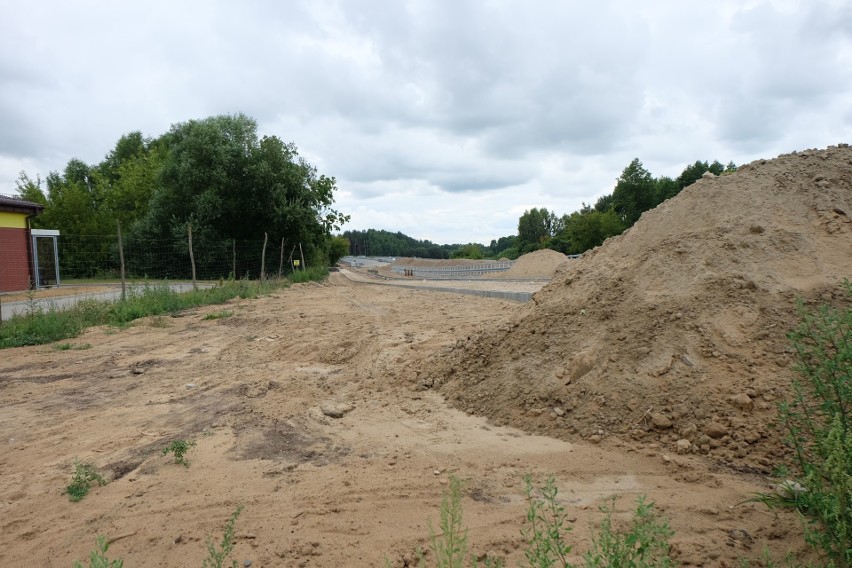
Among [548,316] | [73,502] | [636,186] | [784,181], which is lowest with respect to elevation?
[73,502]

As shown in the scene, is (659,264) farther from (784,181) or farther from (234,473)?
(234,473)

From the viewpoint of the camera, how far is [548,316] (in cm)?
542

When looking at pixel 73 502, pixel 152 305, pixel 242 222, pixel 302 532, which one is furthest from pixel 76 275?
pixel 302 532

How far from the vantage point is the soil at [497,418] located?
2.82 m

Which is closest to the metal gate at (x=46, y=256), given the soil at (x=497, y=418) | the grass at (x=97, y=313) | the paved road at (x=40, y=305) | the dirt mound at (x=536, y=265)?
the paved road at (x=40, y=305)

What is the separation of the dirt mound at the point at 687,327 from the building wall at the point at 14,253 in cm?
1787

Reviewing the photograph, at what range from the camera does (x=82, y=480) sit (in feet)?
11.2

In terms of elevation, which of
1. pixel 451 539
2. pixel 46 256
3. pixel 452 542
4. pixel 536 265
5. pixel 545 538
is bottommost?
pixel 545 538

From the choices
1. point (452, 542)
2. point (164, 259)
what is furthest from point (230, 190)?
point (452, 542)

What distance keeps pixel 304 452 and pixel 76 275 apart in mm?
20335

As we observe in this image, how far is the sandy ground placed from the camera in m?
2.70

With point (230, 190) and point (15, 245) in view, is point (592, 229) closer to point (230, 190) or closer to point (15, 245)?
point (230, 190)

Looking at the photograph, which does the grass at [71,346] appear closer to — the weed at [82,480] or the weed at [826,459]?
the weed at [82,480]

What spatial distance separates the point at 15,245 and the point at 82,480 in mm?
18612
